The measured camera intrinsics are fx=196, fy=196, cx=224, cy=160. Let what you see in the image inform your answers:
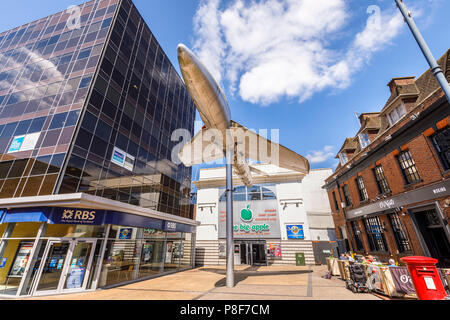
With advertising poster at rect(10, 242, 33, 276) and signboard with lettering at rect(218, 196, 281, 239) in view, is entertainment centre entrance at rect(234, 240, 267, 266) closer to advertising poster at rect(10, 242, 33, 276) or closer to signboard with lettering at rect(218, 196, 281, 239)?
signboard with lettering at rect(218, 196, 281, 239)

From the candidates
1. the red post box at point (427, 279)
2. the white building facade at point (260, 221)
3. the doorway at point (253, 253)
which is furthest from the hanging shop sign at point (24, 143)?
the doorway at point (253, 253)

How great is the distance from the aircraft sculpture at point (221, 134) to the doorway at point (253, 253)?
8.73 m

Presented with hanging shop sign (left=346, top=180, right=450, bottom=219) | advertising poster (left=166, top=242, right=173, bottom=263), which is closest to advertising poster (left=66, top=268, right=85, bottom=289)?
advertising poster (left=166, top=242, right=173, bottom=263)

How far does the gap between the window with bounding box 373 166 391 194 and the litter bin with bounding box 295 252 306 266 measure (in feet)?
32.8

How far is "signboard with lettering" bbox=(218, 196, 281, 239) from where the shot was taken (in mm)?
22516

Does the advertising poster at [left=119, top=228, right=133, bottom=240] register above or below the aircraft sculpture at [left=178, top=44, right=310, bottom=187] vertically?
below

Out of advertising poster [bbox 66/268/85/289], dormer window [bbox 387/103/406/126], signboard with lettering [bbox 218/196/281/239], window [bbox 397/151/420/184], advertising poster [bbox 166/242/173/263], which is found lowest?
advertising poster [bbox 66/268/85/289]

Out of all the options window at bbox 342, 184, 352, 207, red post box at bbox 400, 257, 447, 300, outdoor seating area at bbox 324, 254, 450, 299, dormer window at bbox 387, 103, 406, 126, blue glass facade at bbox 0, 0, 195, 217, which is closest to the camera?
red post box at bbox 400, 257, 447, 300

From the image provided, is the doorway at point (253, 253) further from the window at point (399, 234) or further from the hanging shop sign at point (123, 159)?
the hanging shop sign at point (123, 159)

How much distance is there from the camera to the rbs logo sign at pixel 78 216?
966 centimetres

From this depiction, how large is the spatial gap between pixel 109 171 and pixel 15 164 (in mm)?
5471
